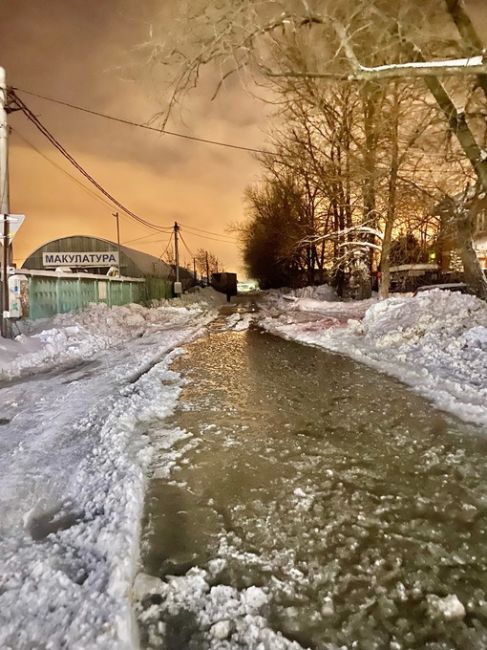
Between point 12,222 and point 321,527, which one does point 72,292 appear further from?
point 321,527

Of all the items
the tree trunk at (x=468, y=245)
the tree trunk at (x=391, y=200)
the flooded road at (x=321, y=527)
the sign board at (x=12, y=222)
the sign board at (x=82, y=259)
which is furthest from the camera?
the sign board at (x=82, y=259)

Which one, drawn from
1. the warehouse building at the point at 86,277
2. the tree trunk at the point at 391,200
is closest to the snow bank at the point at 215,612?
the warehouse building at the point at 86,277

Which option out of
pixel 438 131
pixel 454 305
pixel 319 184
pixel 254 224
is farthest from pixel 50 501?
pixel 254 224

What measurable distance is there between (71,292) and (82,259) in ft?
93.2

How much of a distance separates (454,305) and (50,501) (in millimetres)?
11414

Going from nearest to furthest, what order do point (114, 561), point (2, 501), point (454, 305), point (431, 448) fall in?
point (114, 561)
point (2, 501)
point (431, 448)
point (454, 305)

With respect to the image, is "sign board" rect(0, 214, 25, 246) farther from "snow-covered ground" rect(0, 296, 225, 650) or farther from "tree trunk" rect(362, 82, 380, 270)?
"tree trunk" rect(362, 82, 380, 270)

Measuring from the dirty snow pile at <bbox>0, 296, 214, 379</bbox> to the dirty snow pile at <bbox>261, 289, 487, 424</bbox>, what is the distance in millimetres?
6167

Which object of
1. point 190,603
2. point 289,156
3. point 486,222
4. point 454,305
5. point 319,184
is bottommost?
point 190,603

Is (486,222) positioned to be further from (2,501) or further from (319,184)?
(2,501)

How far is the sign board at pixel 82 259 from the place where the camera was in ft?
145

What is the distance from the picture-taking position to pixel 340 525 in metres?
3.29

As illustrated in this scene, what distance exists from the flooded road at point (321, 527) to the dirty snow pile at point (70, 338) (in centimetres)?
561

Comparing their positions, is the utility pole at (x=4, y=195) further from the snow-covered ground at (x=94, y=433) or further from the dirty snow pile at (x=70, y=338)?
the snow-covered ground at (x=94, y=433)
